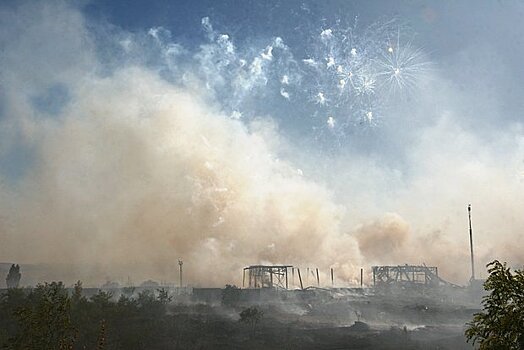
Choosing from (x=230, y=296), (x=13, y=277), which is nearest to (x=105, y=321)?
(x=230, y=296)

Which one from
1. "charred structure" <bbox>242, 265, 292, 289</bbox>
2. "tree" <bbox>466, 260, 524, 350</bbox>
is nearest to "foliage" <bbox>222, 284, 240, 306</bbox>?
"charred structure" <bbox>242, 265, 292, 289</bbox>

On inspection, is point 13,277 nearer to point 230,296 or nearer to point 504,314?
point 230,296

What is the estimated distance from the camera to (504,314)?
520 inches

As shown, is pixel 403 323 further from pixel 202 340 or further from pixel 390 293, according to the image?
pixel 202 340

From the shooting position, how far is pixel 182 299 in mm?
98000

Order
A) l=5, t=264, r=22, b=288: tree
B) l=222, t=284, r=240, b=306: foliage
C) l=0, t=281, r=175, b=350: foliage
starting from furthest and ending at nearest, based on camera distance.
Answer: l=5, t=264, r=22, b=288: tree < l=222, t=284, r=240, b=306: foliage < l=0, t=281, r=175, b=350: foliage

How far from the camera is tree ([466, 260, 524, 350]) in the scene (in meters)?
12.7

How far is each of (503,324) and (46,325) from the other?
22.0m

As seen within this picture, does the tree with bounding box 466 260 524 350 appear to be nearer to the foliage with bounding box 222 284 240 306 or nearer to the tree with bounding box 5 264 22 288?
the foliage with bounding box 222 284 240 306

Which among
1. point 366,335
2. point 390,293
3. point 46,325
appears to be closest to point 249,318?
point 366,335

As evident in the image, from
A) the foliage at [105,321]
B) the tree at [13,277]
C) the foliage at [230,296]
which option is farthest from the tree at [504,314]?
the tree at [13,277]

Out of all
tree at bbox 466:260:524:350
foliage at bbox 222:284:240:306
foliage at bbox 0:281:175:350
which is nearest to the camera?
Answer: tree at bbox 466:260:524:350

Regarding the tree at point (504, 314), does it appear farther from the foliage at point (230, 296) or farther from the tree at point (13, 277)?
the tree at point (13, 277)

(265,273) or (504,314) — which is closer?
(504,314)
